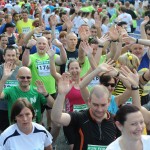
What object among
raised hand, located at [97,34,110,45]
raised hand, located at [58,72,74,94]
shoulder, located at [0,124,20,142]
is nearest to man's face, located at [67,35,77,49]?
raised hand, located at [97,34,110,45]

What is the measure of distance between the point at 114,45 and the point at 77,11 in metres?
6.47

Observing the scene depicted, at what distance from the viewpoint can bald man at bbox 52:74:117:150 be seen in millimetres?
3742

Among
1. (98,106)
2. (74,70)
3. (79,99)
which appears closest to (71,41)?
(74,70)

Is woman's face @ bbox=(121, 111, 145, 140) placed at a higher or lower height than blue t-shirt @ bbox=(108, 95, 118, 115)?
lower

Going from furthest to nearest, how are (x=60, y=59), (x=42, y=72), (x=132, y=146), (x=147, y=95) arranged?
(x=60, y=59) < (x=42, y=72) < (x=147, y=95) < (x=132, y=146)

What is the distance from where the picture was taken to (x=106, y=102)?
12.3ft

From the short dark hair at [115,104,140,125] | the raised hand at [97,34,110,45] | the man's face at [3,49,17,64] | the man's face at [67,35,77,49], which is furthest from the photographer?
the man's face at [67,35,77,49]

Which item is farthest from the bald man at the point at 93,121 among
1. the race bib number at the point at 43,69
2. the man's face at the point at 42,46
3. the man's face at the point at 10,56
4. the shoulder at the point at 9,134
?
the man's face at the point at 42,46

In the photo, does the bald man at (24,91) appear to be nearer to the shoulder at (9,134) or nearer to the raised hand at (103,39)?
the shoulder at (9,134)

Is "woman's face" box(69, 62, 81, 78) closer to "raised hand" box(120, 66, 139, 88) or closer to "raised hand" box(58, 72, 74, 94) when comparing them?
"raised hand" box(120, 66, 139, 88)

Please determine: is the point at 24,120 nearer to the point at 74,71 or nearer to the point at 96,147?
the point at 96,147

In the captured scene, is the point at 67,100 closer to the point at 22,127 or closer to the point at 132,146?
the point at 22,127

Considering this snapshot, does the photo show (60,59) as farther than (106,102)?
Yes

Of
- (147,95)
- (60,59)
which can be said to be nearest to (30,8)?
(60,59)
